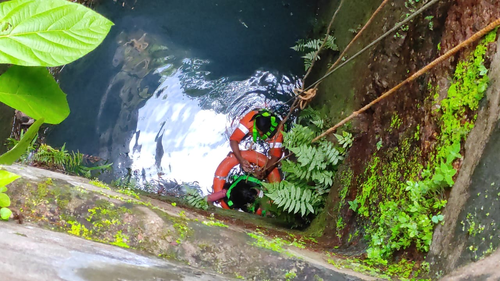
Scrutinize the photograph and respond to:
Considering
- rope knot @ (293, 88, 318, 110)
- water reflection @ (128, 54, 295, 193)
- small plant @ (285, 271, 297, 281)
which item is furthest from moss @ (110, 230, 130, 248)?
water reflection @ (128, 54, 295, 193)

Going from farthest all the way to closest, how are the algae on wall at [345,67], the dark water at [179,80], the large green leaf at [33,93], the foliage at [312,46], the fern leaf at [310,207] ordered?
the dark water at [179,80] < the foliage at [312,46] < the algae on wall at [345,67] < the fern leaf at [310,207] < the large green leaf at [33,93]

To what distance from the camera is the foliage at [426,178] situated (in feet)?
7.29

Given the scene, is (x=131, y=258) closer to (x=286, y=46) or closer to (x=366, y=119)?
(x=366, y=119)

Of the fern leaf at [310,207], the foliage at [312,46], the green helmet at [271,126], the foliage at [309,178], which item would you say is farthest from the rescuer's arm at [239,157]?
the fern leaf at [310,207]

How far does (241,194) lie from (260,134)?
3.33 feet

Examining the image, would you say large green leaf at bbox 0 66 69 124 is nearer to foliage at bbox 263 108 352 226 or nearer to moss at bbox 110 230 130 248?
moss at bbox 110 230 130 248

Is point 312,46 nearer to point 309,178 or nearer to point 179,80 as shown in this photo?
point 309,178

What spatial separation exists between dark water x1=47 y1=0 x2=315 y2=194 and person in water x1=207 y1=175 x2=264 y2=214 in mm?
614

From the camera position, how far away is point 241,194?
17.6ft

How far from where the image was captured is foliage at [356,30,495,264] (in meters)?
2.22

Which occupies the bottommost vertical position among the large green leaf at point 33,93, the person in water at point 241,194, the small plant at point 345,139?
the person in water at point 241,194

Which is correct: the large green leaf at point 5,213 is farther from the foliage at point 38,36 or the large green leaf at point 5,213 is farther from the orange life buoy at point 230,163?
the orange life buoy at point 230,163

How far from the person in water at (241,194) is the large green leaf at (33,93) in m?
3.94

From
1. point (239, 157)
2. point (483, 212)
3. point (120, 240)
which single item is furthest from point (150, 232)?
point (239, 157)
